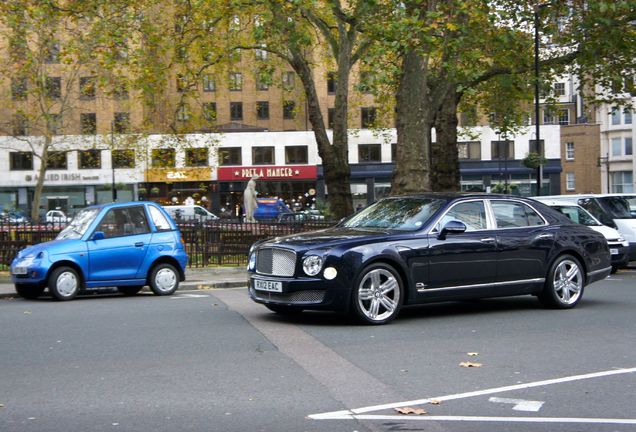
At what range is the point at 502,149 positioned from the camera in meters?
73.1

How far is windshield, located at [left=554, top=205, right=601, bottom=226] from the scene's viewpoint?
19703mm

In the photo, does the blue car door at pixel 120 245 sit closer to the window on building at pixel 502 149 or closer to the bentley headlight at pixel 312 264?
the bentley headlight at pixel 312 264

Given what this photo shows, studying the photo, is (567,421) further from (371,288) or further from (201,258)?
(201,258)

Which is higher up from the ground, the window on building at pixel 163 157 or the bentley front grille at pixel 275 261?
the window on building at pixel 163 157

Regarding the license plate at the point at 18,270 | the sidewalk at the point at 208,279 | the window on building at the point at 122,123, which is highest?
the window on building at the point at 122,123

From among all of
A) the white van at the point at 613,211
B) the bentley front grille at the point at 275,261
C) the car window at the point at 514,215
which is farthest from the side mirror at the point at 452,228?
the white van at the point at 613,211

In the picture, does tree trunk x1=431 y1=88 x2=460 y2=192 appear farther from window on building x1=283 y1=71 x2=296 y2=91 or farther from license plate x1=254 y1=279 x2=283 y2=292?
license plate x1=254 y1=279 x2=283 y2=292

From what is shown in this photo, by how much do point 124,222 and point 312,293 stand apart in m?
6.42

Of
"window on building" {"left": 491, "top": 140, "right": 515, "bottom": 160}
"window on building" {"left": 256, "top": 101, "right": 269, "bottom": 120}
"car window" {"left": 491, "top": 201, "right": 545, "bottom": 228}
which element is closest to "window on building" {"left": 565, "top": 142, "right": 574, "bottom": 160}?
"window on building" {"left": 491, "top": 140, "right": 515, "bottom": 160}

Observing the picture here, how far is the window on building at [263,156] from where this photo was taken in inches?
2820

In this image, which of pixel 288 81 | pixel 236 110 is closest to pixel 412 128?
pixel 288 81

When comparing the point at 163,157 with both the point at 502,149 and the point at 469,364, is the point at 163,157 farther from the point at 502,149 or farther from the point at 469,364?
the point at 502,149

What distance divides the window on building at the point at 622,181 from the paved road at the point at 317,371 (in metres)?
72.2

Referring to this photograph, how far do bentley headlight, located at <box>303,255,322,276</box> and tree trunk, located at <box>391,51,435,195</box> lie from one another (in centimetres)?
1213
